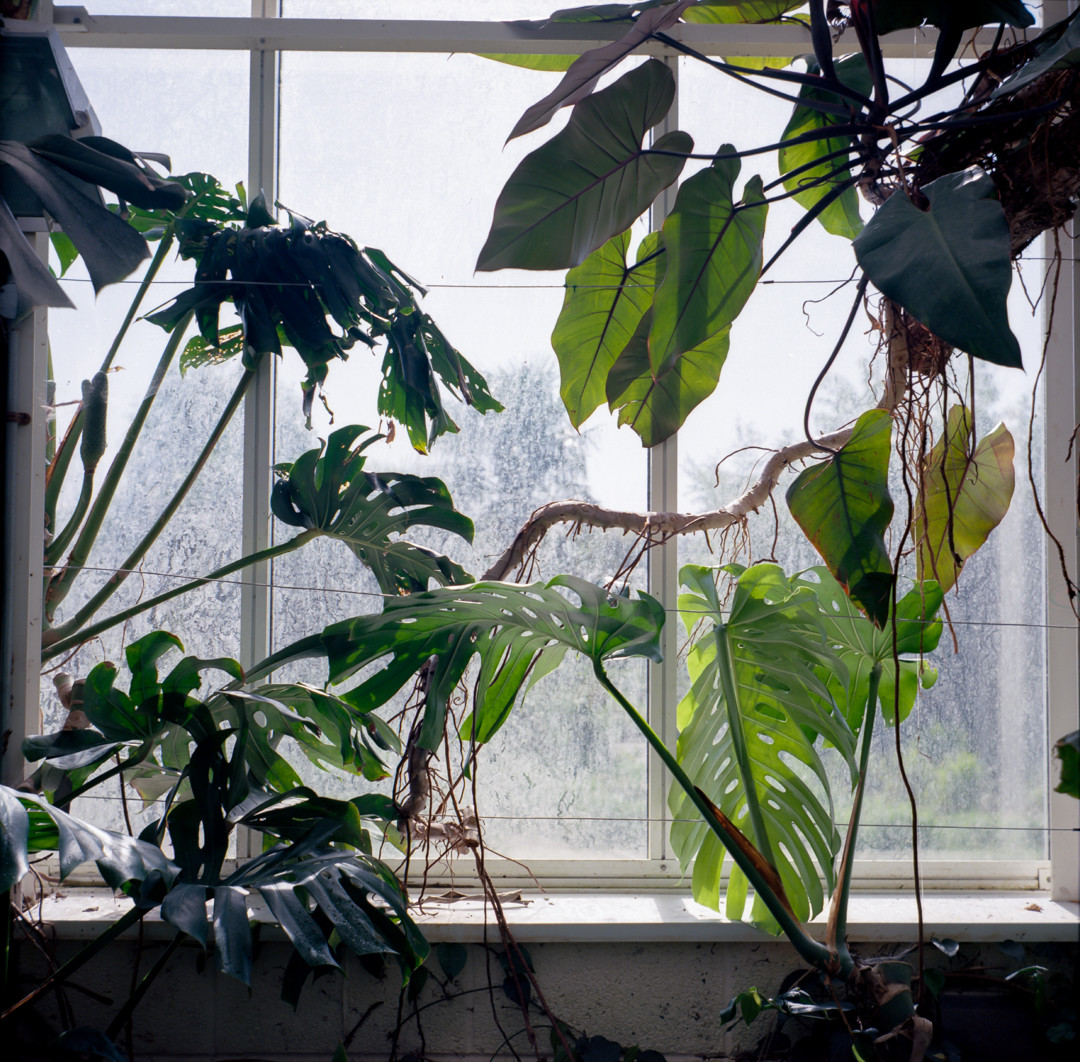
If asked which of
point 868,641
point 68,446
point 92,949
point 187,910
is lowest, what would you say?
point 92,949

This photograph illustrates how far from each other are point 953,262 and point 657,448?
0.93 metres

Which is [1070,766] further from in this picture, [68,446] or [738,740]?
[68,446]

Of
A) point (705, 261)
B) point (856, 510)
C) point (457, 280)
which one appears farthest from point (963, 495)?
point (457, 280)

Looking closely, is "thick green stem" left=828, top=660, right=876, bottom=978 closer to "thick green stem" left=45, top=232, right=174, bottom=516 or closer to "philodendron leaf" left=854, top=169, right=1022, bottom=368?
"philodendron leaf" left=854, top=169, right=1022, bottom=368

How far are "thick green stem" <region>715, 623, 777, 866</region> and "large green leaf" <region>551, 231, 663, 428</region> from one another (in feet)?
1.41

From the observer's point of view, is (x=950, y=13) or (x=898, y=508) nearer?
(x=950, y=13)

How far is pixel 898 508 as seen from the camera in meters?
1.54

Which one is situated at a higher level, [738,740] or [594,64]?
[594,64]

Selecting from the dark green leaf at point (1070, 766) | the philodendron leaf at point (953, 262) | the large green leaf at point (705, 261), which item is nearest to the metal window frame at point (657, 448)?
the large green leaf at point (705, 261)

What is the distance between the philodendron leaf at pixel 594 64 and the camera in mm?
917

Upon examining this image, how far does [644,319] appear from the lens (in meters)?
1.14

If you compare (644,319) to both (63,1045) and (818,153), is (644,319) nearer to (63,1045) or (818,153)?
(818,153)

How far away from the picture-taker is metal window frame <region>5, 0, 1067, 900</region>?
5.01 feet

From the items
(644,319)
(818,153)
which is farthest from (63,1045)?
(818,153)
